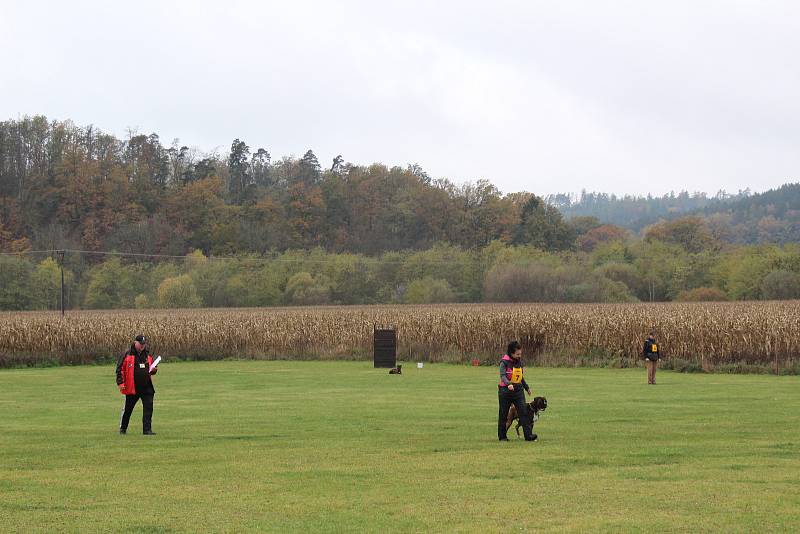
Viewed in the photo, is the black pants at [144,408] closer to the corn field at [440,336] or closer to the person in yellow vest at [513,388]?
the person in yellow vest at [513,388]

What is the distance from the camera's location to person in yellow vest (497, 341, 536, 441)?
1742cm

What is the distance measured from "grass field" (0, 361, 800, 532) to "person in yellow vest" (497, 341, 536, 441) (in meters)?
0.34

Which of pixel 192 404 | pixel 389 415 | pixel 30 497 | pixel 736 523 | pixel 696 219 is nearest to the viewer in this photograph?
pixel 736 523

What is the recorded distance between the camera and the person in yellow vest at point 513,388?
686 inches

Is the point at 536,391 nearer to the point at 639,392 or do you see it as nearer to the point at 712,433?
the point at 639,392

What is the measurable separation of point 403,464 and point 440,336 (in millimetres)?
35496

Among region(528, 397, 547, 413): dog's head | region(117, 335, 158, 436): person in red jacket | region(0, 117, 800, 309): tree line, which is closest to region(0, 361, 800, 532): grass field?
region(528, 397, 547, 413): dog's head

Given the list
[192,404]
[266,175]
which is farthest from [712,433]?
[266,175]

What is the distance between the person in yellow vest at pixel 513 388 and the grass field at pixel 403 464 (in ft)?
1.10

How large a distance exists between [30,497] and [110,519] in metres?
1.95

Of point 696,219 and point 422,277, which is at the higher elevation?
point 696,219

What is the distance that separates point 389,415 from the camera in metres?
22.9

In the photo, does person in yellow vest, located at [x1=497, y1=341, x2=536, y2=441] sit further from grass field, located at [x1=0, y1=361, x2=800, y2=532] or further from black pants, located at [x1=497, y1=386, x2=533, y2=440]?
grass field, located at [x1=0, y1=361, x2=800, y2=532]

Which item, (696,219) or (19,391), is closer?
(19,391)
